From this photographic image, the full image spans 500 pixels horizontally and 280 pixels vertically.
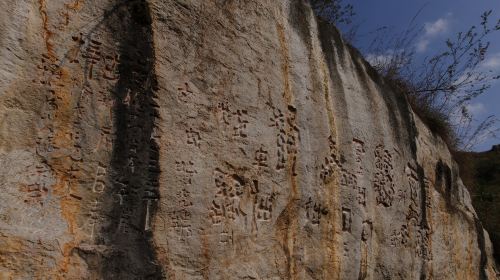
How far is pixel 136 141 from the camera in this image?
284 cm

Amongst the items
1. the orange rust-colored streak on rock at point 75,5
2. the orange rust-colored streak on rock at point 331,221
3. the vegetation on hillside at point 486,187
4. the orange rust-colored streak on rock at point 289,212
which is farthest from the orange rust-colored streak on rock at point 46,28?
the vegetation on hillside at point 486,187

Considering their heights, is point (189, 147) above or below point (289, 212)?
above

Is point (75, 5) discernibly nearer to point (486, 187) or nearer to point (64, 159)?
point (64, 159)

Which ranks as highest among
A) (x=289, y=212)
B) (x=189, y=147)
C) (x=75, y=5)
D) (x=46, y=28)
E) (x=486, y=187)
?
(x=486, y=187)

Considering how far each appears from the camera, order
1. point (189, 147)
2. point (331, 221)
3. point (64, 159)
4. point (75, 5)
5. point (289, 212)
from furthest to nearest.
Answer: point (331, 221)
point (289, 212)
point (189, 147)
point (75, 5)
point (64, 159)

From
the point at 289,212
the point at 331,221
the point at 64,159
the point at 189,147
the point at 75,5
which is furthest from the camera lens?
the point at 331,221

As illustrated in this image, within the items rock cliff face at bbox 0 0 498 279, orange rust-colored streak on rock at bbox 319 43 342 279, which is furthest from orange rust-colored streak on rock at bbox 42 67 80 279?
orange rust-colored streak on rock at bbox 319 43 342 279

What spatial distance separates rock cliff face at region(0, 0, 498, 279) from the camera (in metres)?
2.53

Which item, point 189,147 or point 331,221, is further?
point 331,221

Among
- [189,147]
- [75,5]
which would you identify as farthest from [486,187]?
[75,5]

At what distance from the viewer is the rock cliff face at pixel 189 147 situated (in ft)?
8.30

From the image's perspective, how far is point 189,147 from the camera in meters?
3.03

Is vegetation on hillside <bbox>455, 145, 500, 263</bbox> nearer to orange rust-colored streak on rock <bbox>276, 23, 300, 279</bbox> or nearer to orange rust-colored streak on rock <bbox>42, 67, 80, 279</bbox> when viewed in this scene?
orange rust-colored streak on rock <bbox>276, 23, 300, 279</bbox>

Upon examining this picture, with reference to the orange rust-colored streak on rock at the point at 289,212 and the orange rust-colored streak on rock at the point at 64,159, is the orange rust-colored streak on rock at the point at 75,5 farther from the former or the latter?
the orange rust-colored streak on rock at the point at 289,212
